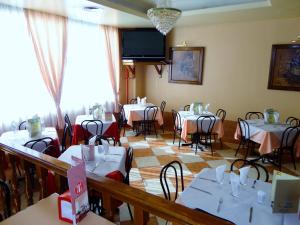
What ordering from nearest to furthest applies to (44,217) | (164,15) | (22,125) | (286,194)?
(44,217), (286,194), (164,15), (22,125)

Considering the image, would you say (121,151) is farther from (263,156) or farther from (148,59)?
(148,59)

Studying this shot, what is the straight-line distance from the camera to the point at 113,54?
20.1ft

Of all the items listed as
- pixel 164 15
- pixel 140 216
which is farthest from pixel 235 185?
pixel 164 15

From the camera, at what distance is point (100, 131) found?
14.5ft

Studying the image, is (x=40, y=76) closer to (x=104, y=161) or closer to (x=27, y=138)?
(x=27, y=138)

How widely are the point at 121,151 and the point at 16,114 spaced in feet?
8.54

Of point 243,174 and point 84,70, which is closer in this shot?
point 243,174

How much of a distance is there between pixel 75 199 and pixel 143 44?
5376 mm

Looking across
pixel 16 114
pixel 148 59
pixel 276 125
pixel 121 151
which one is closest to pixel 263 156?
pixel 276 125

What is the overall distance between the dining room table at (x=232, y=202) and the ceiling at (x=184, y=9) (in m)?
3.11

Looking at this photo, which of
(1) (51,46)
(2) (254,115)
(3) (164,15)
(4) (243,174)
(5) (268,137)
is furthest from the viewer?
(2) (254,115)

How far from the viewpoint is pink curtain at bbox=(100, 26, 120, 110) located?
588 centimetres

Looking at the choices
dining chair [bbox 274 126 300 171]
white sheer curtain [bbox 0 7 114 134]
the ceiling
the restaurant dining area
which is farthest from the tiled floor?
the ceiling

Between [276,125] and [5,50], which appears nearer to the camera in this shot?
[5,50]
